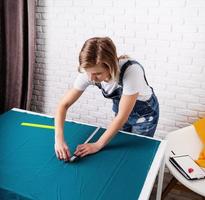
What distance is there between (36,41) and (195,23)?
1.55m

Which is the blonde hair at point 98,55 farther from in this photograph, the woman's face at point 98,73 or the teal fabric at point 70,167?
the teal fabric at point 70,167

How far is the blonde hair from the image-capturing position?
153 centimetres

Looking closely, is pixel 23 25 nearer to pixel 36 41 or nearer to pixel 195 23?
pixel 36 41

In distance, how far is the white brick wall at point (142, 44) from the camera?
2.41 meters

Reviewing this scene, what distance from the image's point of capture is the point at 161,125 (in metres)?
2.73

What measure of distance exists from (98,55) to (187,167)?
932 millimetres

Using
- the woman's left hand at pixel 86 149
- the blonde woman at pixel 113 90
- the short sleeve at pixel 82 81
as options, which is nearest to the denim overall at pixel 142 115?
the blonde woman at pixel 113 90

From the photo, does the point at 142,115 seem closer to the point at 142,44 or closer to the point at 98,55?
the point at 98,55

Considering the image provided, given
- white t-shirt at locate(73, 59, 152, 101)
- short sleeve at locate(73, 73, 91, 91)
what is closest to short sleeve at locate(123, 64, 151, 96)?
A: white t-shirt at locate(73, 59, 152, 101)

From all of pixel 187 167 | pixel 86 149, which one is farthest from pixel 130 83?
pixel 187 167

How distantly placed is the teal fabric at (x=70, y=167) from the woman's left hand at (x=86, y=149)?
0.03 m

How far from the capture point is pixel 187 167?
6.17ft

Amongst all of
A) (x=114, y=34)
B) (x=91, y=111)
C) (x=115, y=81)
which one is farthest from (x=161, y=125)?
(x=115, y=81)

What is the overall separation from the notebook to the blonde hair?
775 millimetres
